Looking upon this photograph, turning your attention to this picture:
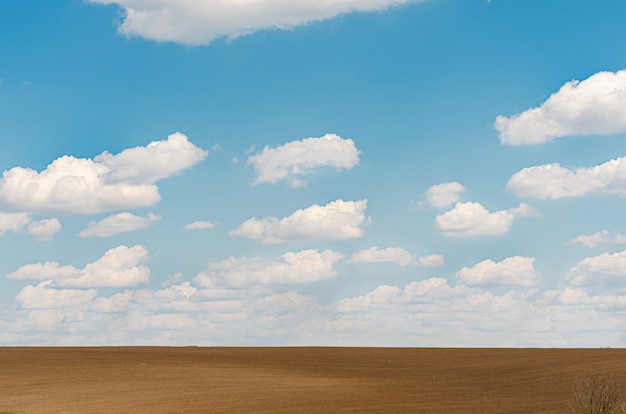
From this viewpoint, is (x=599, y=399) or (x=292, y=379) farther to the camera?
(x=292, y=379)

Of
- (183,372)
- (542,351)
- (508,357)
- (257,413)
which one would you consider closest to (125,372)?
(183,372)

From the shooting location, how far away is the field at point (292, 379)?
136 ft

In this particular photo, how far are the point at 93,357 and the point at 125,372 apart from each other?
1251 centimetres

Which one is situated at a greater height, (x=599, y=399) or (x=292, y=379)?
(x=292, y=379)

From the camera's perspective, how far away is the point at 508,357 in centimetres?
7369

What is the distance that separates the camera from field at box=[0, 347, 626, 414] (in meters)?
41.5

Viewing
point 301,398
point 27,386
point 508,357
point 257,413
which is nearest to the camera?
point 257,413

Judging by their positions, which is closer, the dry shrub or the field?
the dry shrub

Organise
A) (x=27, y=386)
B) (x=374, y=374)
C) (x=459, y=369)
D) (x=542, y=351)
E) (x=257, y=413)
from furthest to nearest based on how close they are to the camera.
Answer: (x=542, y=351) < (x=459, y=369) < (x=374, y=374) < (x=27, y=386) < (x=257, y=413)

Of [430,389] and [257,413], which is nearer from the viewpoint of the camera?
[257,413]

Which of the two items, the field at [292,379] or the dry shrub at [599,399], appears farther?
the field at [292,379]

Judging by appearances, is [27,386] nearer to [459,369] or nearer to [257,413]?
[257,413]

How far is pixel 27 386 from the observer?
49438 millimetres

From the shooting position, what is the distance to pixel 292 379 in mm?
54562
